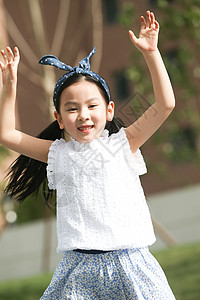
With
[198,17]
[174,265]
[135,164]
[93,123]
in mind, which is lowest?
[174,265]

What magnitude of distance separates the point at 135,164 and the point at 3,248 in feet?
38.9

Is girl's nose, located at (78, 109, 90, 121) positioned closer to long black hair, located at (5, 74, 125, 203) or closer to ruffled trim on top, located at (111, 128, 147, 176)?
ruffled trim on top, located at (111, 128, 147, 176)

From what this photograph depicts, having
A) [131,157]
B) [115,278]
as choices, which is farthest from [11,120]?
[115,278]

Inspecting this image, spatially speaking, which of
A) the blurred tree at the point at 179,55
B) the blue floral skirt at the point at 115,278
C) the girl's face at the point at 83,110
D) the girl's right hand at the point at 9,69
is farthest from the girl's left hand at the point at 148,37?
the blurred tree at the point at 179,55

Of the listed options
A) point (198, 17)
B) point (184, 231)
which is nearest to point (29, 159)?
point (198, 17)

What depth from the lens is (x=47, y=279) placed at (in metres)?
7.66

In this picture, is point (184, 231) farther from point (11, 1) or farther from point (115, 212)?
point (115, 212)

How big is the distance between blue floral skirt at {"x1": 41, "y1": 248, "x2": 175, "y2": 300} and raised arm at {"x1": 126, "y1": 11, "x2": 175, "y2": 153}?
0.57m

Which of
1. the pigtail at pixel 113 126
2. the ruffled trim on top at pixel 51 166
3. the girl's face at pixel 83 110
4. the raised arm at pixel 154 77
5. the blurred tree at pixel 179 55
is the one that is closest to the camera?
the raised arm at pixel 154 77

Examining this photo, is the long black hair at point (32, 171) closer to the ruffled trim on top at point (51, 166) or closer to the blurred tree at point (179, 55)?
the ruffled trim on top at point (51, 166)

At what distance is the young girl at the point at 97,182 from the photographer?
269 cm

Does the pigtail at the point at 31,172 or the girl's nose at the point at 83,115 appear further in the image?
the pigtail at the point at 31,172

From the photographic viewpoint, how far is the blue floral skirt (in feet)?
8.80

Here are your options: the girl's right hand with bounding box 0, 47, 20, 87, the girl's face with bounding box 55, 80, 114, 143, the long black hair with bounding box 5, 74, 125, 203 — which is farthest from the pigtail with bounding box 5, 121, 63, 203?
the girl's right hand with bounding box 0, 47, 20, 87
